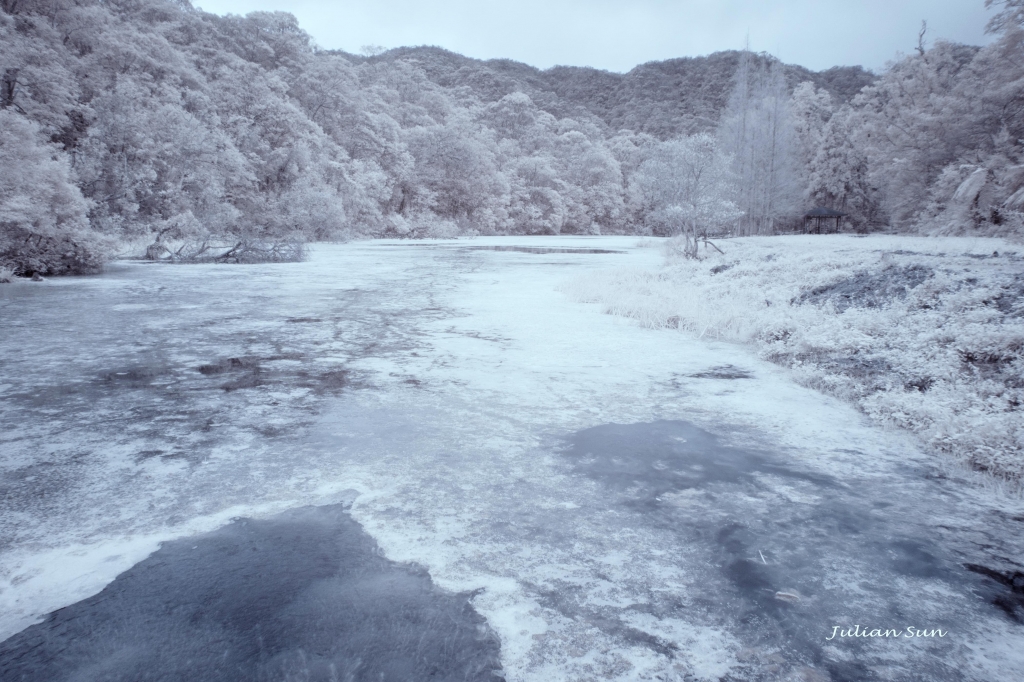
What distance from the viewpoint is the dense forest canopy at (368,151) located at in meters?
19.3

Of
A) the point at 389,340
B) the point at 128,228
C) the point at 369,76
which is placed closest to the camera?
the point at 389,340

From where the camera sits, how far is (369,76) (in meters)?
57.0

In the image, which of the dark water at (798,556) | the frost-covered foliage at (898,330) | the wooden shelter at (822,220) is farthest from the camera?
the wooden shelter at (822,220)

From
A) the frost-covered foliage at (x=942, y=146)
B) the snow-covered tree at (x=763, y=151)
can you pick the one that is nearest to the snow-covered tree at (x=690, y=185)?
the frost-covered foliage at (x=942, y=146)

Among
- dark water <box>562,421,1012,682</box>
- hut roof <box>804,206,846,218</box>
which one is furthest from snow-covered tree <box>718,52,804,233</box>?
dark water <box>562,421,1012,682</box>

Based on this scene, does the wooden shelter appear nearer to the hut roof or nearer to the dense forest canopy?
the hut roof

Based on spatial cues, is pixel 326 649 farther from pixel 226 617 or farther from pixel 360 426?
pixel 360 426

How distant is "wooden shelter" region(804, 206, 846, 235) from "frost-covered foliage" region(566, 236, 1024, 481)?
3193cm

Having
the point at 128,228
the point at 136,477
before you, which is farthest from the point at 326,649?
the point at 128,228

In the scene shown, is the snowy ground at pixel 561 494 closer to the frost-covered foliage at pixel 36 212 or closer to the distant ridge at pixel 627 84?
the frost-covered foliage at pixel 36 212

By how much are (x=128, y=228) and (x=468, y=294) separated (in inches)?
621

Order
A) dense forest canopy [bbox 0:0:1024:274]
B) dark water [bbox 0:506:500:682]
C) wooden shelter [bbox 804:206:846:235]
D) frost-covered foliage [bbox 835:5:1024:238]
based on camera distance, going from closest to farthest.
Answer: dark water [bbox 0:506:500:682]
dense forest canopy [bbox 0:0:1024:274]
frost-covered foliage [bbox 835:5:1024:238]
wooden shelter [bbox 804:206:846:235]

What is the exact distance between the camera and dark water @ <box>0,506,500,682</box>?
185cm

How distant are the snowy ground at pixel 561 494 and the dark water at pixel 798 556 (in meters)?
0.01
